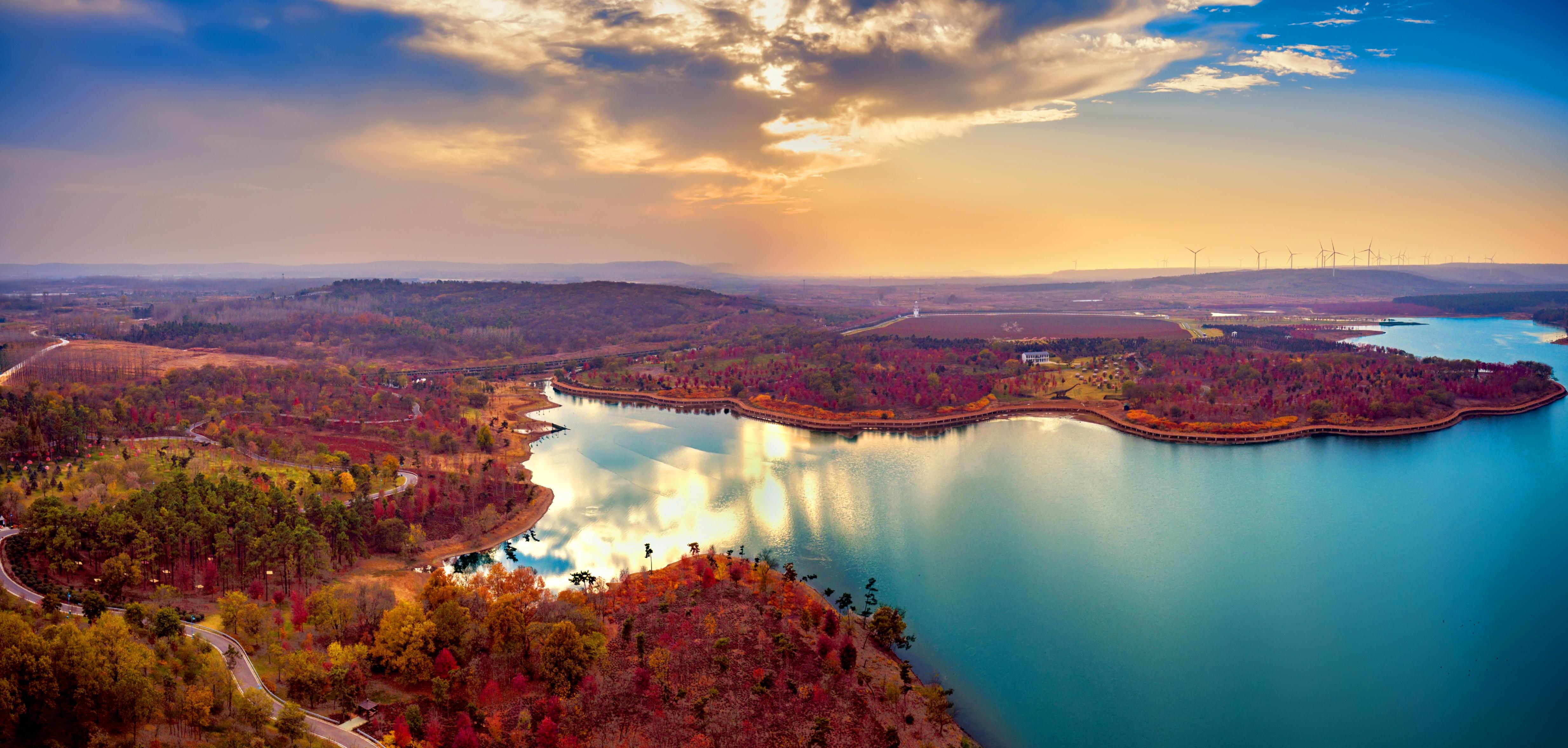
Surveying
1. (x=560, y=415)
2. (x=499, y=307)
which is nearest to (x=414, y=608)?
(x=560, y=415)

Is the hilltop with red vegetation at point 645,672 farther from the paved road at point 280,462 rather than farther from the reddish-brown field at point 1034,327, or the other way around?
the reddish-brown field at point 1034,327

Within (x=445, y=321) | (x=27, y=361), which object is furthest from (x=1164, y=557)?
(x=445, y=321)

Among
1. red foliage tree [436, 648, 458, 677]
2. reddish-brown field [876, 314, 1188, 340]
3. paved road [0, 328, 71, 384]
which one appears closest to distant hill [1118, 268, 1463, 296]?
reddish-brown field [876, 314, 1188, 340]

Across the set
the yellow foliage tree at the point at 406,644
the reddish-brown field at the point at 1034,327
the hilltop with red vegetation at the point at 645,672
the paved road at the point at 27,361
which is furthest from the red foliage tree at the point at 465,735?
the reddish-brown field at the point at 1034,327

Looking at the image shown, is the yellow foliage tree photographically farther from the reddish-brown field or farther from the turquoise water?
the reddish-brown field

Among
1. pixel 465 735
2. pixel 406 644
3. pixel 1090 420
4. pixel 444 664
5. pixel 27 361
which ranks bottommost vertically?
pixel 465 735

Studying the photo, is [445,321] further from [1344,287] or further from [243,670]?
[1344,287]
